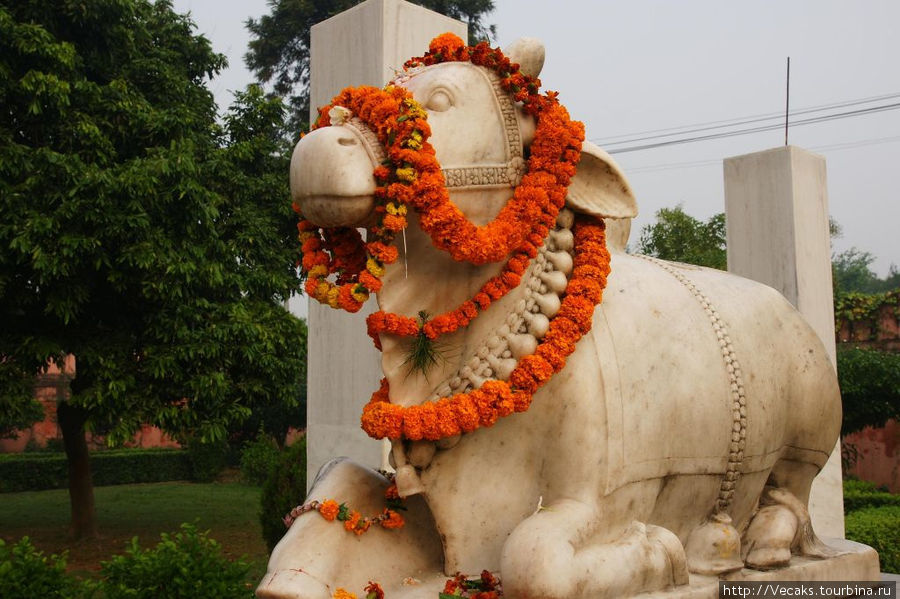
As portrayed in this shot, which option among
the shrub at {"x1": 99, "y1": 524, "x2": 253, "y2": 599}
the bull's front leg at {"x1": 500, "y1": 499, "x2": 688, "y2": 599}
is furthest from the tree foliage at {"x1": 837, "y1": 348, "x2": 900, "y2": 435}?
the bull's front leg at {"x1": 500, "y1": 499, "x2": 688, "y2": 599}

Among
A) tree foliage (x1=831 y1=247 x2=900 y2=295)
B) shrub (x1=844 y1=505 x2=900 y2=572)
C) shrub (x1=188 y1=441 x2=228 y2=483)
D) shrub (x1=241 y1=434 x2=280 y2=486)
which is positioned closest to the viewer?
shrub (x1=844 y1=505 x2=900 y2=572)

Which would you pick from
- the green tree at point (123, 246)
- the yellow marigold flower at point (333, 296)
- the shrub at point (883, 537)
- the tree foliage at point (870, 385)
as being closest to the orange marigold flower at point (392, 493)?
the yellow marigold flower at point (333, 296)

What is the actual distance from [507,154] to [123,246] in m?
6.06

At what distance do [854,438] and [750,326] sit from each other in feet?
49.4

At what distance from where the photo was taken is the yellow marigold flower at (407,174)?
7.50 feet

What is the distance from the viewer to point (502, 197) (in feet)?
8.38

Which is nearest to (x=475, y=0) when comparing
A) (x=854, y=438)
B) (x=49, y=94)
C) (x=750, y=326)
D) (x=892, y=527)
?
(x=854, y=438)

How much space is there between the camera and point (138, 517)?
14.9 meters

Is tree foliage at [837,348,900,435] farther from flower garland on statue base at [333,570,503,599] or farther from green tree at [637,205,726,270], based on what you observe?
flower garland on statue base at [333,570,503,599]

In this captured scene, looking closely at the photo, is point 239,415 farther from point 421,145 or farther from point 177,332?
point 421,145

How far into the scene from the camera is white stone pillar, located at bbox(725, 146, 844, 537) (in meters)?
6.41

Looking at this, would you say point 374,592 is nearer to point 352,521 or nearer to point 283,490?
point 352,521

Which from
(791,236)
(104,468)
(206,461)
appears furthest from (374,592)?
(206,461)

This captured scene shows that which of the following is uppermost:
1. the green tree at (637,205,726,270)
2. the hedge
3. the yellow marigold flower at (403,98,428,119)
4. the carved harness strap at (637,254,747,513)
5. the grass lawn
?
the green tree at (637,205,726,270)
